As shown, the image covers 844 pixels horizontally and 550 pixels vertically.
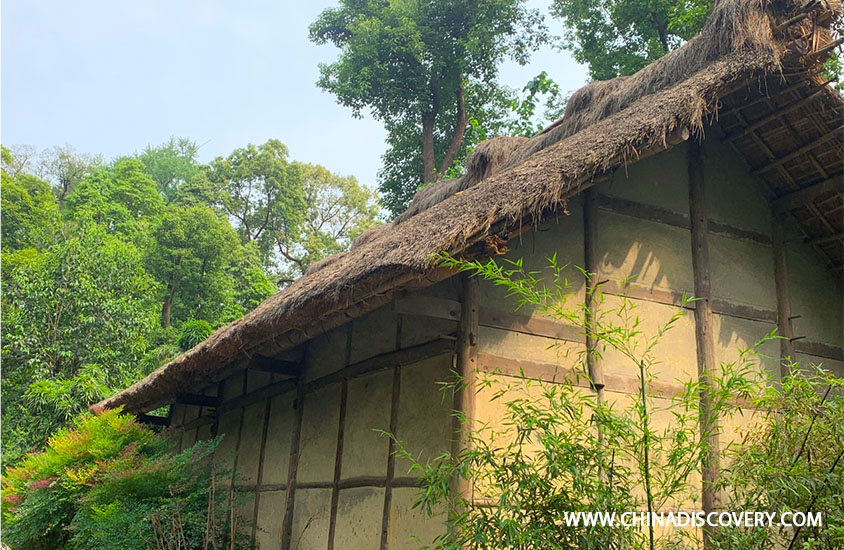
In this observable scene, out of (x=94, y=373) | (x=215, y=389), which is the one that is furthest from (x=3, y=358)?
(x=215, y=389)

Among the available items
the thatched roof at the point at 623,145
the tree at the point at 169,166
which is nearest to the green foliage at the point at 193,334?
the thatched roof at the point at 623,145

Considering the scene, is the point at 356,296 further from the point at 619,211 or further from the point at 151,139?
the point at 151,139

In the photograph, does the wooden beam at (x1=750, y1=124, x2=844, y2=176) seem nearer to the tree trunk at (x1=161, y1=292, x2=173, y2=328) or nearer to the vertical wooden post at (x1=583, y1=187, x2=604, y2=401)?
the vertical wooden post at (x1=583, y1=187, x2=604, y2=401)

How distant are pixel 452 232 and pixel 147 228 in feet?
61.6

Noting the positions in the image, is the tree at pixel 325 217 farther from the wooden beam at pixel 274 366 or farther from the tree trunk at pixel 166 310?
the wooden beam at pixel 274 366

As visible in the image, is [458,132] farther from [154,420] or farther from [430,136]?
[154,420]

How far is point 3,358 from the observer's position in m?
12.7

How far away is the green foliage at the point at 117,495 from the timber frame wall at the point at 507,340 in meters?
0.65

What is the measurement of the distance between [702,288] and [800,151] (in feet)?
4.31

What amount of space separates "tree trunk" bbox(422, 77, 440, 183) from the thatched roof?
1029 cm

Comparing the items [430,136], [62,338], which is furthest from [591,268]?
[430,136]

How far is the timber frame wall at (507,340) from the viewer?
179 inches

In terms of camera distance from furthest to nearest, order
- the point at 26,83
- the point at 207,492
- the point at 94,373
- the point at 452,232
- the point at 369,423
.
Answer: the point at 94,373 → the point at 26,83 → the point at 207,492 → the point at 369,423 → the point at 452,232

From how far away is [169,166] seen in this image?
28109 mm
